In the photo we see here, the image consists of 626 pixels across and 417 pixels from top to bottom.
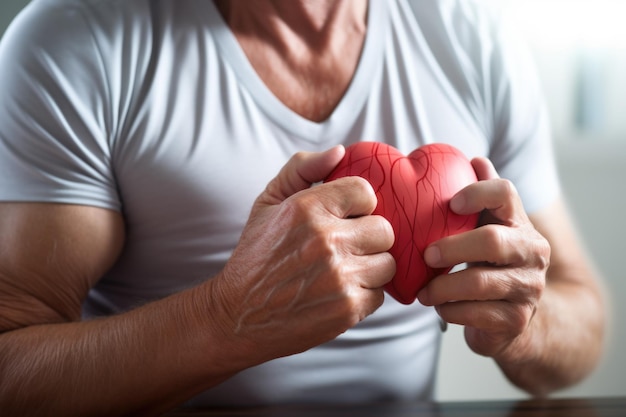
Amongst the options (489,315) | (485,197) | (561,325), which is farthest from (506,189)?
(561,325)

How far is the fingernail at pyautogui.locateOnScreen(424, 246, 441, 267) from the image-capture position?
69 centimetres

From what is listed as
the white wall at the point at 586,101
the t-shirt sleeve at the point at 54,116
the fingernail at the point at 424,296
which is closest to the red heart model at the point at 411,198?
the fingernail at the point at 424,296

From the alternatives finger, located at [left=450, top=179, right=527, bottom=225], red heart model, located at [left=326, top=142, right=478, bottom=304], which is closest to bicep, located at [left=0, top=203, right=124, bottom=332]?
→ red heart model, located at [left=326, top=142, right=478, bottom=304]

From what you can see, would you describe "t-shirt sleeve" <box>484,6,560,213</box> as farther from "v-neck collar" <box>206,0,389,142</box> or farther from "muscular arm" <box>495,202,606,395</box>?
"v-neck collar" <box>206,0,389,142</box>

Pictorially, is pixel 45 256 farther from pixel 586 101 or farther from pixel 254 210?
pixel 586 101

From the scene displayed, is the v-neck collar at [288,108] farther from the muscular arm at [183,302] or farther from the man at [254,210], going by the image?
the muscular arm at [183,302]

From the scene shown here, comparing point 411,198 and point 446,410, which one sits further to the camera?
point 446,410

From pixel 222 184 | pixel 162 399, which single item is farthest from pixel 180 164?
pixel 162 399

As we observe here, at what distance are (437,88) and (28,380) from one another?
0.60 meters

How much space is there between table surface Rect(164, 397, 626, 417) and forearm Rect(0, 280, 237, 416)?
0.05 metres

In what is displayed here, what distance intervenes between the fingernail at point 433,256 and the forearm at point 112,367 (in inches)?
8.9

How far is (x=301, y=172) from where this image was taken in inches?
28.1

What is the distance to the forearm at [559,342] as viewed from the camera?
3.00ft

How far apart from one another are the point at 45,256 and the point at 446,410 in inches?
17.9
